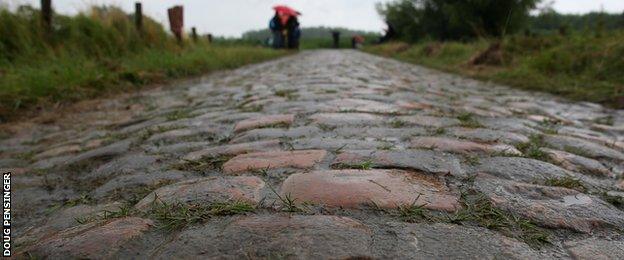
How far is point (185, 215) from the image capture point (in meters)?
1.22

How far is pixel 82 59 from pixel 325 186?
5.04m

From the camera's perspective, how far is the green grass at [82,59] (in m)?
4.11

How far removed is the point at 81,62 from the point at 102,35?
5.84 ft

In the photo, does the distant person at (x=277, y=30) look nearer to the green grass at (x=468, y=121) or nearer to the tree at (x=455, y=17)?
the tree at (x=455, y=17)

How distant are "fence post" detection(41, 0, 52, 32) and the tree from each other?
11.3 m

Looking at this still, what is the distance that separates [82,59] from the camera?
5.63m

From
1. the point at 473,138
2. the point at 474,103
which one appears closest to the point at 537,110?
the point at 474,103

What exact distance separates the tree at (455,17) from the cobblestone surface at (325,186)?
1300cm

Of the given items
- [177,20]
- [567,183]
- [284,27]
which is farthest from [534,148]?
[284,27]

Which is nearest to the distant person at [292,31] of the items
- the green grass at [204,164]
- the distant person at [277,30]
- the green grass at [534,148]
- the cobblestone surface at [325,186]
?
the distant person at [277,30]

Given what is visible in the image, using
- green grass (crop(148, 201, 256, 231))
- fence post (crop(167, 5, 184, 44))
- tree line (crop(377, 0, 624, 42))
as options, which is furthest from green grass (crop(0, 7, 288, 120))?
tree line (crop(377, 0, 624, 42))

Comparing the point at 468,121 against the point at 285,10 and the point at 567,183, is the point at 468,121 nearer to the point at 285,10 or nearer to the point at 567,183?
the point at 567,183

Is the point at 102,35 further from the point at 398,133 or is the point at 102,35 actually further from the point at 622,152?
the point at 622,152

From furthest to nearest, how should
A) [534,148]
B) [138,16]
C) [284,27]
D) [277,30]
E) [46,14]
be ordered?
[284,27], [277,30], [138,16], [46,14], [534,148]
